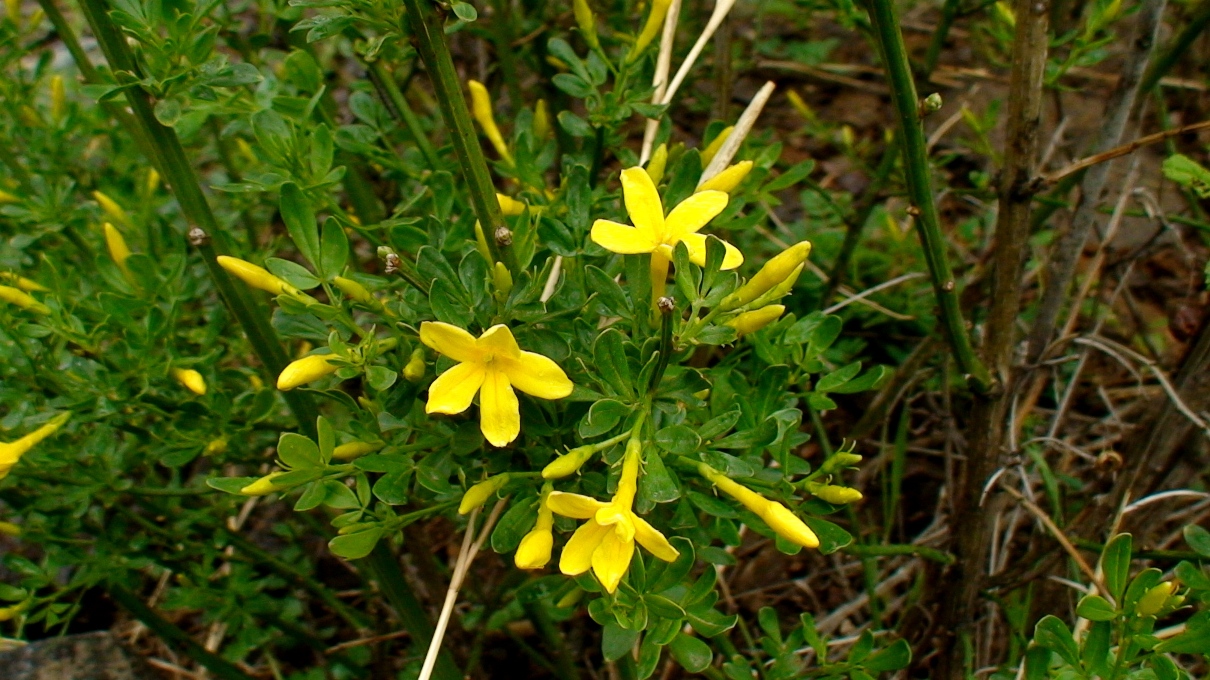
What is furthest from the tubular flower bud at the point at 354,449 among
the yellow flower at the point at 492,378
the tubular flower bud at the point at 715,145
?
the tubular flower bud at the point at 715,145

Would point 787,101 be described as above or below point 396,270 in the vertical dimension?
below

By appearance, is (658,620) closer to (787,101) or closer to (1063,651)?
(1063,651)

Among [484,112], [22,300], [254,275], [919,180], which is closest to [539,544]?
[254,275]

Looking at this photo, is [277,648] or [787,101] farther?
[787,101]

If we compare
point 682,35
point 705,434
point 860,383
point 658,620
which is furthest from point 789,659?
point 682,35

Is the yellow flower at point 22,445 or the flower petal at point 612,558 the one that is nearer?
the flower petal at point 612,558

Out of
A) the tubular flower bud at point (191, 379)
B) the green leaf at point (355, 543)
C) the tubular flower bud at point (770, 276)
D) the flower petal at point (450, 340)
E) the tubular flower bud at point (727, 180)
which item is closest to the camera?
the flower petal at point (450, 340)

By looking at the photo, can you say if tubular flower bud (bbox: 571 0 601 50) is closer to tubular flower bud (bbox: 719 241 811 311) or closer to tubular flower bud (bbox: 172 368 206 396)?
tubular flower bud (bbox: 719 241 811 311)

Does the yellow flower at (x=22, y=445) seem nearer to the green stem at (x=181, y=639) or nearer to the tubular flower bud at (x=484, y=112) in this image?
the green stem at (x=181, y=639)

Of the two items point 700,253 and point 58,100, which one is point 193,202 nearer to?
point 700,253
